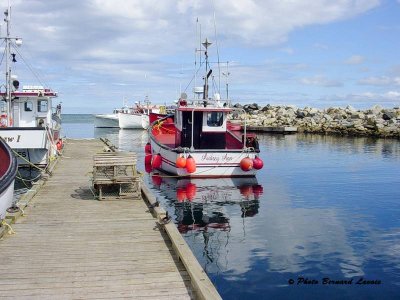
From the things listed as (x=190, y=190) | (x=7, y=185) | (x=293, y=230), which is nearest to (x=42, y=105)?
(x=190, y=190)

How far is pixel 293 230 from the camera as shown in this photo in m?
12.9

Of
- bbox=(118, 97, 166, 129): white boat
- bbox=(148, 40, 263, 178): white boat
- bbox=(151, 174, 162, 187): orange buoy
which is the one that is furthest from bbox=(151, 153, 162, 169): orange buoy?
bbox=(118, 97, 166, 129): white boat

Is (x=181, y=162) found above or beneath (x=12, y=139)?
beneath

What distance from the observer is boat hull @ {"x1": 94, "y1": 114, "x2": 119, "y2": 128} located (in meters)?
80.3

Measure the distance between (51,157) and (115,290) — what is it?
15.6 m

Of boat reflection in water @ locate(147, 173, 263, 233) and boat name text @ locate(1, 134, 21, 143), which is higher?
boat name text @ locate(1, 134, 21, 143)

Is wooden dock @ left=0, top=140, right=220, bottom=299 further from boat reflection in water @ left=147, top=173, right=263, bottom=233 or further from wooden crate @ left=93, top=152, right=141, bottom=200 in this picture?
boat reflection in water @ left=147, top=173, right=263, bottom=233

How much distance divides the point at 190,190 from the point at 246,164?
3.34 m

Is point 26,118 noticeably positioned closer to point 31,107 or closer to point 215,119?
point 31,107

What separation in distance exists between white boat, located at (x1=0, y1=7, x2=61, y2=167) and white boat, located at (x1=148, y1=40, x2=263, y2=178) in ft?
18.4

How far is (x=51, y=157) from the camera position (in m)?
20.9

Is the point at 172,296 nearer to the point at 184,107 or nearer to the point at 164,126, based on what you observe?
the point at 184,107

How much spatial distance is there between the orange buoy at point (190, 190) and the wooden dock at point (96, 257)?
561 cm

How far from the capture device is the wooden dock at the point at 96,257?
20.7 feet
